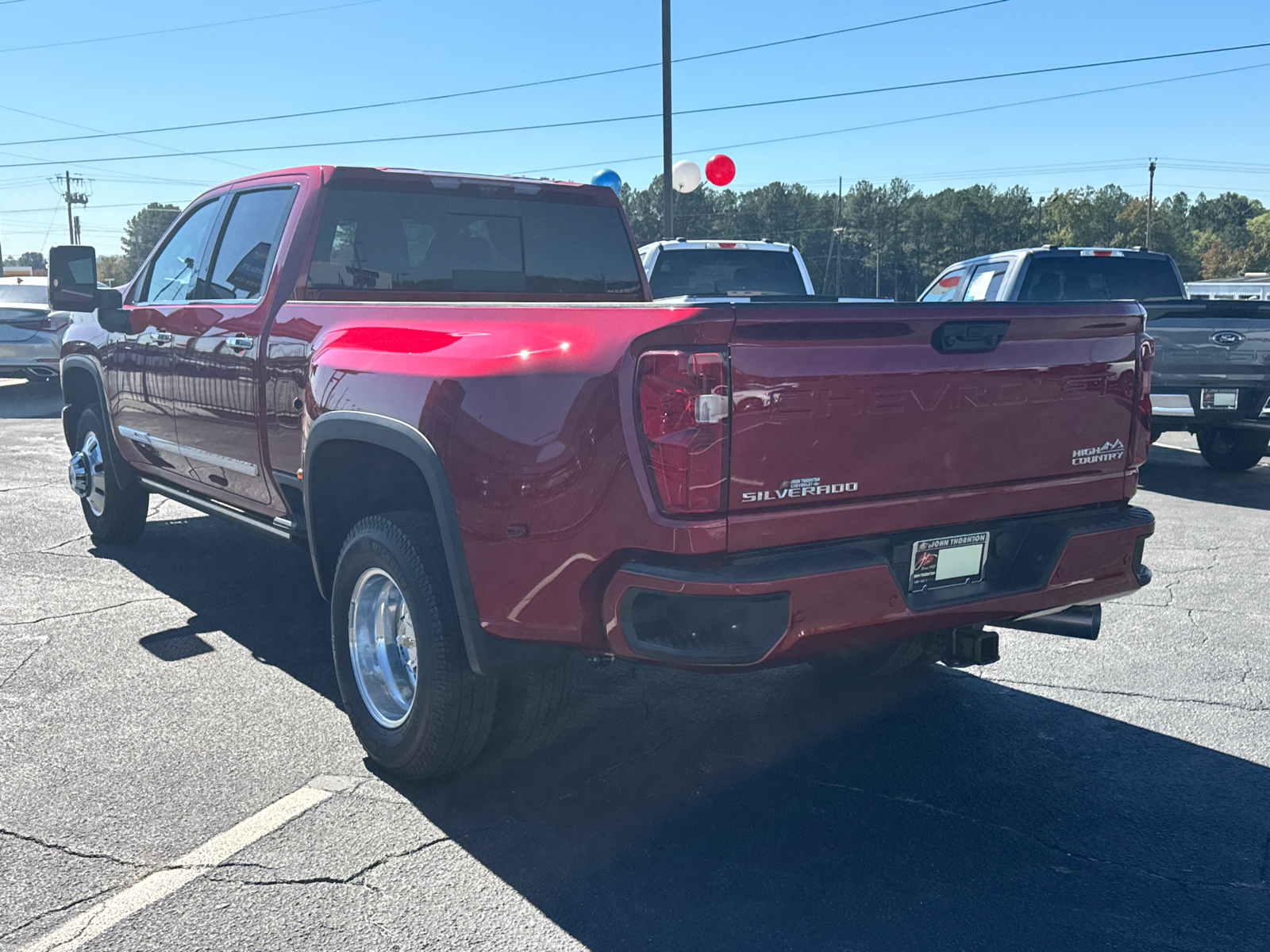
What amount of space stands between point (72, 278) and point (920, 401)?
4.78 metres

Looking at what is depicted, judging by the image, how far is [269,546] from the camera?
712 cm

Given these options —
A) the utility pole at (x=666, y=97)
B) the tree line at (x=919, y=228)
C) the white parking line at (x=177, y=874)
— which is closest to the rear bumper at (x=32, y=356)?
the utility pole at (x=666, y=97)

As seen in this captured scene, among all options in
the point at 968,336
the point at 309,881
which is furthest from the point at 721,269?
the point at 309,881

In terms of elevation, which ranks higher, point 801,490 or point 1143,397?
point 1143,397

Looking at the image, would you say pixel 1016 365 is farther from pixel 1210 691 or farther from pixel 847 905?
pixel 1210 691

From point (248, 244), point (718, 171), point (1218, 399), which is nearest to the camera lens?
point (248, 244)

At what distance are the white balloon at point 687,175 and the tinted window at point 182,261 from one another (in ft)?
40.4

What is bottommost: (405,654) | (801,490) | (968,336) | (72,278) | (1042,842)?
(1042,842)

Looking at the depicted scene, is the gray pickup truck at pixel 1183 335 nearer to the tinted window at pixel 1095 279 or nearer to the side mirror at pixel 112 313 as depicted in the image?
the tinted window at pixel 1095 279

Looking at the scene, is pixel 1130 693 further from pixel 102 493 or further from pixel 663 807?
pixel 102 493

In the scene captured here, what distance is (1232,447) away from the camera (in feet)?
33.5

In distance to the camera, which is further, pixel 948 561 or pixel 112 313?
pixel 112 313

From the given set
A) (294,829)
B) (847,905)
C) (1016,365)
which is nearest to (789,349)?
(1016,365)

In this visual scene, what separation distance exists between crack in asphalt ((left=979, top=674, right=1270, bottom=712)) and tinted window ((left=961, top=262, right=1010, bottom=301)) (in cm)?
617
